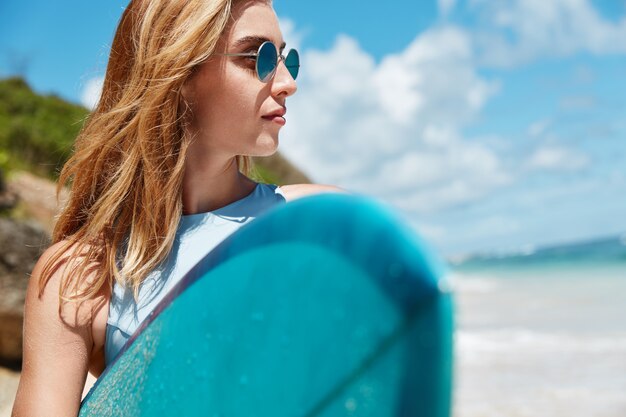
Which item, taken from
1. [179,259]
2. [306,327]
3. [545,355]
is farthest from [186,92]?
[545,355]

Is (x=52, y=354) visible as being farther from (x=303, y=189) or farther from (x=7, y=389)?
(x=7, y=389)

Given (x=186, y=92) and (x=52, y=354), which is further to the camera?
(x=186, y=92)

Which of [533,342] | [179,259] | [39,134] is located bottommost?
[179,259]

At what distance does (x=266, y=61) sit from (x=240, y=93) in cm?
10

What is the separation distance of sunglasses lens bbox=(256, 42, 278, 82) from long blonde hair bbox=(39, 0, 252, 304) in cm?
12

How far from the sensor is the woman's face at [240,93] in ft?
5.26

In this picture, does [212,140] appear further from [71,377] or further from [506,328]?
[506,328]

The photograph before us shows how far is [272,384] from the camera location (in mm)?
1076

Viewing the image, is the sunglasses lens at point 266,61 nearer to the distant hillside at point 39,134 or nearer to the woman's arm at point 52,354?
the woman's arm at point 52,354

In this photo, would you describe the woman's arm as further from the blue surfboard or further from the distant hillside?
the distant hillside

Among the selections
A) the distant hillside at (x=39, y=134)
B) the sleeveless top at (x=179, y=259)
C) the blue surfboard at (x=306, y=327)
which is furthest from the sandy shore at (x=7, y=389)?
the distant hillside at (x=39, y=134)

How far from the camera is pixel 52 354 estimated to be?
1.55 meters

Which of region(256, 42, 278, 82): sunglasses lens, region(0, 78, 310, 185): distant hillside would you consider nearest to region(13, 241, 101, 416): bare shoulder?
region(256, 42, 278, 82): sunglasses lens

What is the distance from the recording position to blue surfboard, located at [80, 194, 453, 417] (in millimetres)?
890
